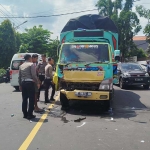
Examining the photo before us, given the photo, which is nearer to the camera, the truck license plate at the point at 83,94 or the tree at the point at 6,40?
the truck license plate at the point at 83,94

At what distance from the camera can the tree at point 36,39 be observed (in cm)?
3347

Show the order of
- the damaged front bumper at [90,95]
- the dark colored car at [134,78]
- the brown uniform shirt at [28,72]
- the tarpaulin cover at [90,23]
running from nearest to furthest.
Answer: the brown uniform shirt at [28,72] < the damaged front bumper at [90,95] < the tarpaulin cover at [90,23] < the dark colored car at [134,78]

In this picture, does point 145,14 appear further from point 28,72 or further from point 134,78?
point 28,72

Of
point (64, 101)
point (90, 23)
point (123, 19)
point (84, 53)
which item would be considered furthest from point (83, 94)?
point (123, 19)

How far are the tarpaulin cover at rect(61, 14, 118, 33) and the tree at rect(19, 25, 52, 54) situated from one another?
2195 centimetres

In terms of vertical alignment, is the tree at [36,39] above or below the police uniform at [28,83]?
above

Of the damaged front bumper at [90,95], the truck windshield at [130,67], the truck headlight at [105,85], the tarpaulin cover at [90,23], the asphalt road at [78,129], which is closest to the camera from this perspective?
the asphalt road at [78,129]

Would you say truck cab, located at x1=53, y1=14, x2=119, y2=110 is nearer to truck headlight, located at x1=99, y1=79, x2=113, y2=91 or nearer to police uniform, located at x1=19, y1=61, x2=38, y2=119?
truck headlight, located at x1=99, y1=79, x2=113, y2=91

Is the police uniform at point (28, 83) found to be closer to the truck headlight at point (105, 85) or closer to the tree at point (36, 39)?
the truck headlight at point (105, 85)

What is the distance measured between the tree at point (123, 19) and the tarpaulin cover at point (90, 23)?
32.5 meters

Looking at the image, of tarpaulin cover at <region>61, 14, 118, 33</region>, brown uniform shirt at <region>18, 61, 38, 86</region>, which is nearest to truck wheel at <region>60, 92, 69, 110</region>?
brown uniform shirt at <region>18, 61, 38, 86</region>

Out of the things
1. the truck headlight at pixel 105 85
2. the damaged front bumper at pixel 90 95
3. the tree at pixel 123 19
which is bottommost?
the damaged front bumper at pixel 90 95

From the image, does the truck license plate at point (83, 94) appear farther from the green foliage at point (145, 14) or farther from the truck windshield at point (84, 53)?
the green foliage at point (145, 14)

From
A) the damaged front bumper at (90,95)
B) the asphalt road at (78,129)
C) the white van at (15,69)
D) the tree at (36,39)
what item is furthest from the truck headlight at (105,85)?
the tree at (36,39)
